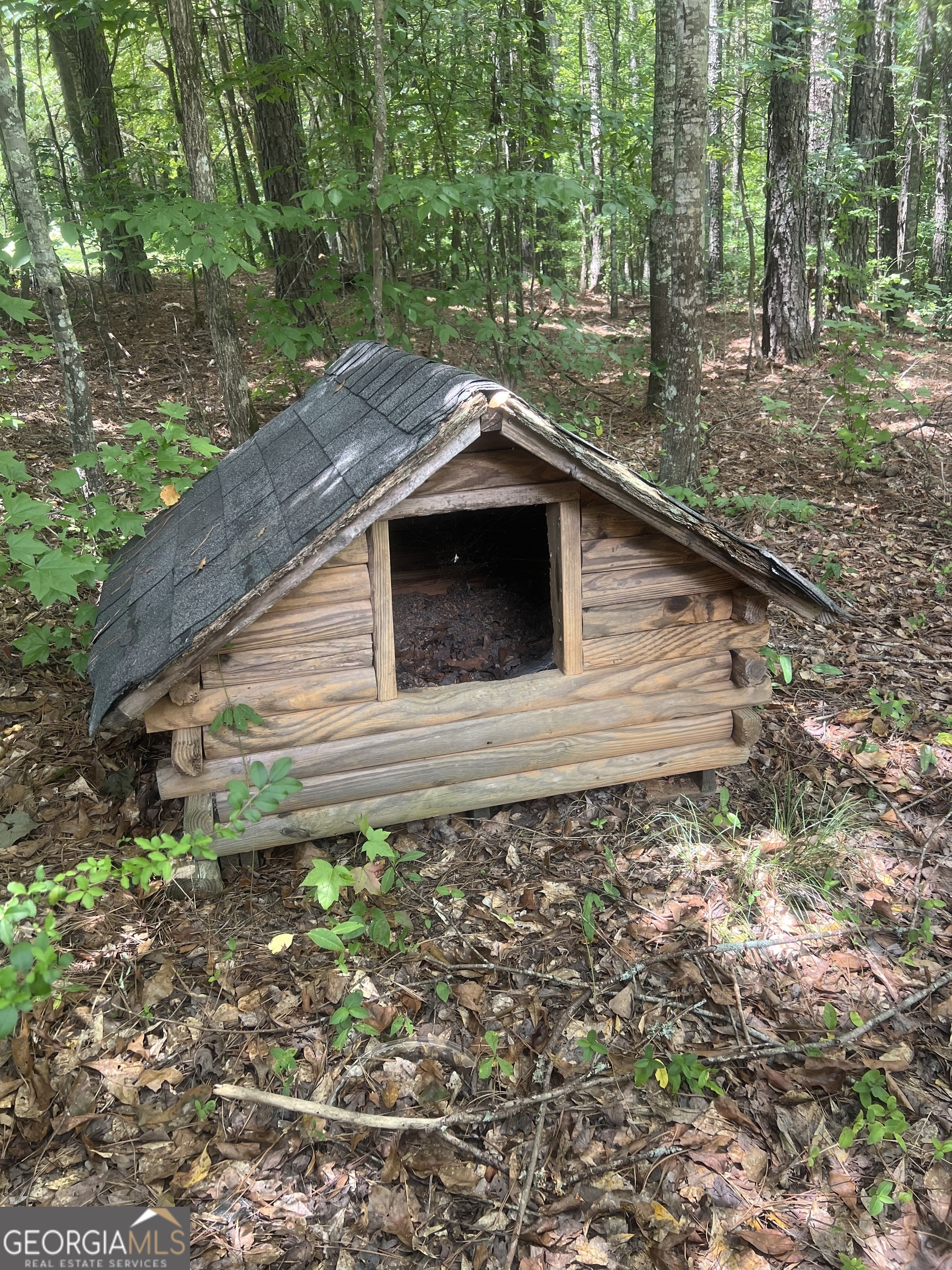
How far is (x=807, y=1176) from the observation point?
8.64ft

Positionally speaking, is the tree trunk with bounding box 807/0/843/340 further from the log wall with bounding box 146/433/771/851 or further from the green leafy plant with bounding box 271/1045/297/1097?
the green leafy plant with bounding box 271/1045/297/1097

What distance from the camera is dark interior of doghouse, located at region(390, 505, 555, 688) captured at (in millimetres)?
4672

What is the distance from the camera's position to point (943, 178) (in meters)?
16.8

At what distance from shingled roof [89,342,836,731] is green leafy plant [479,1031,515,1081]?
1833 millimetres

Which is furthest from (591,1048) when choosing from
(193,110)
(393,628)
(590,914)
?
(193,110)

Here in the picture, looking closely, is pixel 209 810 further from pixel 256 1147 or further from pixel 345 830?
pixel 256 1147

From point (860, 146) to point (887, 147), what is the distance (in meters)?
3.16

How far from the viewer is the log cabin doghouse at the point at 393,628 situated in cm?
308

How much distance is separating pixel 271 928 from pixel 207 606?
1.41 m

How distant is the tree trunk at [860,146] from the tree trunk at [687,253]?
747 centimetres

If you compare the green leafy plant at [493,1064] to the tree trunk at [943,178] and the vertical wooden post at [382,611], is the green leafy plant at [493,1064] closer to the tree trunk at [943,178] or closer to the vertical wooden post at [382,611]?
the vertical wooden post at [382,611]

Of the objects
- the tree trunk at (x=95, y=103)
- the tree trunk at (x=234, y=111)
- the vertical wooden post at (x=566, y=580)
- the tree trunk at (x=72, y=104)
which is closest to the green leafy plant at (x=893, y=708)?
the vertical wooden post at (x=566, y=580)

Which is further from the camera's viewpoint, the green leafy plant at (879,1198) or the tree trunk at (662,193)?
the tree trunk at (662,193)

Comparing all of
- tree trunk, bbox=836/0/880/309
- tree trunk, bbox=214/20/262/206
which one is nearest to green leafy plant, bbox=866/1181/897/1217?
tree trunk, bbox=214/20/262/206
